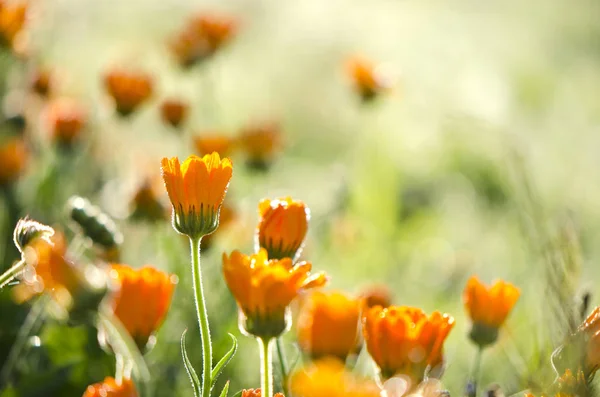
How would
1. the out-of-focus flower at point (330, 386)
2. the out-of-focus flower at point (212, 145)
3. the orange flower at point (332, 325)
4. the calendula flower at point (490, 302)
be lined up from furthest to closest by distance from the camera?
the out-of-focus flower at point (212, 145)
the calendula flower at point (490, 302)
the orange flower at point (332, 325)
the out-of-focus flower at point (330, 386)

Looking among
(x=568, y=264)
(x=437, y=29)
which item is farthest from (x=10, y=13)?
(x=437, y=29)

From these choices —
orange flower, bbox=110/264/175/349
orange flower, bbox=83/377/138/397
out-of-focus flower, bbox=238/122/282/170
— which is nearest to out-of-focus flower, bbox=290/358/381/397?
orange flower, bbox=83/377/138/397

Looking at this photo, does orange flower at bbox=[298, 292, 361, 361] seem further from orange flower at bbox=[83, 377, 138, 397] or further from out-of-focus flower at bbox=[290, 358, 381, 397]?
out-of-focus flower at bbox=[290, 358, 381, 397]

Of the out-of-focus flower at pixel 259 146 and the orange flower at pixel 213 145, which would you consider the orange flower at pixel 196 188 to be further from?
the out-of-focus flower at pixel 259 146

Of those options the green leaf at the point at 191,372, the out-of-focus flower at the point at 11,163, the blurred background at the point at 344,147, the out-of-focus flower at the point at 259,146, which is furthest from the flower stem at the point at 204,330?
the out-of-focus flower at the point at 259,146

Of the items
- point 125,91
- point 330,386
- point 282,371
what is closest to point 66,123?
point 125,91

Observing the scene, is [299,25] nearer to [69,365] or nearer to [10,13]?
[10,13]
